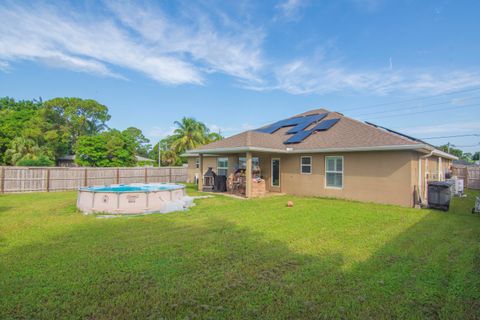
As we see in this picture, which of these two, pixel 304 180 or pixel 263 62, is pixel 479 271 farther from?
pixel 263 62

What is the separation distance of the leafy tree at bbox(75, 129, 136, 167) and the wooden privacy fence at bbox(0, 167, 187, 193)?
14699 mm

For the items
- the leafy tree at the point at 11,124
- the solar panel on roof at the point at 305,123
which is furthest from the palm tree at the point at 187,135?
the leafy tree at the point at 11,124

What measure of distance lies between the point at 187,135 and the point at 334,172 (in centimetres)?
2272

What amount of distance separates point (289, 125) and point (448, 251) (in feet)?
41.7

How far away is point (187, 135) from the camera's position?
104ft

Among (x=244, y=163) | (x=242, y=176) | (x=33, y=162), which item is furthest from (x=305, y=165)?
(x=33, y=162)

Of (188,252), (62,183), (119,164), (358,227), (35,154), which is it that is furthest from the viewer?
(119,164)

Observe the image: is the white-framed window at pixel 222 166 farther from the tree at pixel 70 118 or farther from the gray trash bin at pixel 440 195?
the tree at pixel 70 118

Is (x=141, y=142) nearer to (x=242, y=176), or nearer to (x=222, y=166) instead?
(x=222, y=166)

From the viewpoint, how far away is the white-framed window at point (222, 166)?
16703mm

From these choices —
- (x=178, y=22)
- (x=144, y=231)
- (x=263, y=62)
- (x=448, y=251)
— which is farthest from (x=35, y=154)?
(x=448, y=251)

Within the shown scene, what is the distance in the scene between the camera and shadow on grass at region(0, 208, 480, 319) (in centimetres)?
293

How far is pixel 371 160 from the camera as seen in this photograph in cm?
Answer: 1105

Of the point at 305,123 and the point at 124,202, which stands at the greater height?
the point at 305,123
